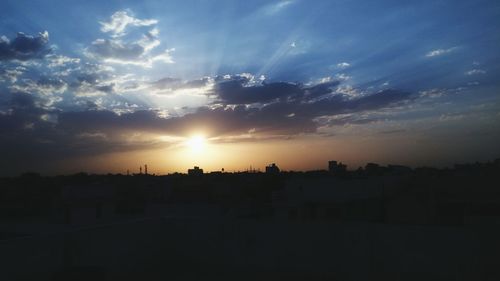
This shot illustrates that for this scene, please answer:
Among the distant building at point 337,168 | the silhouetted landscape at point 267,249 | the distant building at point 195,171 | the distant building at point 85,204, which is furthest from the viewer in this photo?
the distant building at point 195,171

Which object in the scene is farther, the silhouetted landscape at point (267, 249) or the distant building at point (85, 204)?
the distant building at point (85, 204)

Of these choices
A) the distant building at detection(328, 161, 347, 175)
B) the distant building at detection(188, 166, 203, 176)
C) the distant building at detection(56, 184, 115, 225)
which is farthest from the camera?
the distant building at detection(188, 166, 203, 176)

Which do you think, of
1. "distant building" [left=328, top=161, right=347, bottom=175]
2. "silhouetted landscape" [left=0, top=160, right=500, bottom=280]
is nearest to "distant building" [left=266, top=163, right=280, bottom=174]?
"distant building" [left=328, top=161, right=347, bottom=175]

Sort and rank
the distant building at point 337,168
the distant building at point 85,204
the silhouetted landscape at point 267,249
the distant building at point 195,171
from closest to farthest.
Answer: the silhouetted landscape at point 267,249
the distant building at point 85,204
the distant building at point 337,168
the distant building at point 195,171

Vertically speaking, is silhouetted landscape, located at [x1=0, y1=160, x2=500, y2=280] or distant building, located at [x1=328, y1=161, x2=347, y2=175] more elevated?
distant building, located at [x1=328, y1=161, x2=347, y2=175]

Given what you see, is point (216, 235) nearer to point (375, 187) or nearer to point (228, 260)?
point (228, 260)

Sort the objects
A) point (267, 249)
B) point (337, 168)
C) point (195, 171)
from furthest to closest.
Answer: point (195, 171), point (337, 168), point (267, 249)

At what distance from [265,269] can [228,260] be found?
121cm

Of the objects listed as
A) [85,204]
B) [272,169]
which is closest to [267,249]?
[85,204]

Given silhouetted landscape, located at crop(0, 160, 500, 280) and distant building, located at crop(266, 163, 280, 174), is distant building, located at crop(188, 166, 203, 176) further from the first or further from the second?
silhouetted landscape, located at crop(0, 160, 500, 280)

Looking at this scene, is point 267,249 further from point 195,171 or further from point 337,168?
point 195,171

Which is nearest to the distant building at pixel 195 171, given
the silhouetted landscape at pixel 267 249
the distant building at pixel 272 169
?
the distant building at pixel 272 169

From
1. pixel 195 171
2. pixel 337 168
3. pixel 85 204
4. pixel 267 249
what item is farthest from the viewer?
pixel 195 171

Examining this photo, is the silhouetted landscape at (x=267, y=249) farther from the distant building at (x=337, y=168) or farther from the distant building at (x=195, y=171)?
the distant building at (x=195, y=171)
